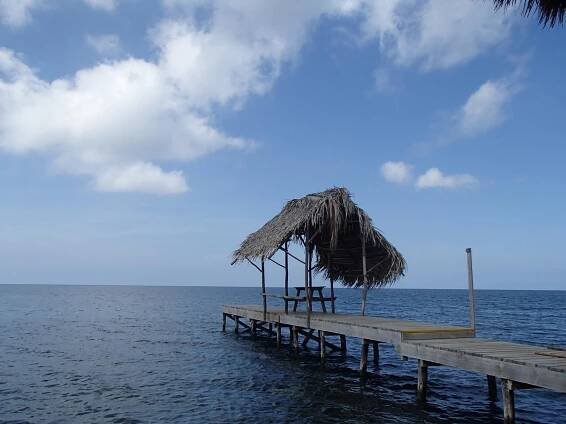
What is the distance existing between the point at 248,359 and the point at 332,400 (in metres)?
6.68

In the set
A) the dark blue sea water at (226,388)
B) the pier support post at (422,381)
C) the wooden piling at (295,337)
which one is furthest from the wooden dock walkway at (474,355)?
the wooden piling at (295,337)

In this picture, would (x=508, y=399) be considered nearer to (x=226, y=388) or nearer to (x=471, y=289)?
(x=471, y=289)

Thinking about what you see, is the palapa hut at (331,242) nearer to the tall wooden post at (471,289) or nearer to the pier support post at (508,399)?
the tall wooden post at (471,289)

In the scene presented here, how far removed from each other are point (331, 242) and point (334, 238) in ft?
0.66

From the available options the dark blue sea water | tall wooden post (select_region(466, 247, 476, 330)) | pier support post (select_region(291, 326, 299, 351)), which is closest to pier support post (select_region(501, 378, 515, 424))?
the dark blue sea water

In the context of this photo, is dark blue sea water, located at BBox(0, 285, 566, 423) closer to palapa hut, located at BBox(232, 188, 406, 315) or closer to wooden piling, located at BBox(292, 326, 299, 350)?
wooden piling, located at BBox(292, 326, 299, 350)

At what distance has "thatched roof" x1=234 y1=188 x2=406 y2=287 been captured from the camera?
17094 mm

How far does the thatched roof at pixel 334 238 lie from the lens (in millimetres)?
17094

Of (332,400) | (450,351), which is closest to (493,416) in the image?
(450,351)

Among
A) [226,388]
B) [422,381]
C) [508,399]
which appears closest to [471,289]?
[422,381]

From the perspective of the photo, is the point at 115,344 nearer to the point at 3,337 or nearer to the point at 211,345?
the point at 211,345

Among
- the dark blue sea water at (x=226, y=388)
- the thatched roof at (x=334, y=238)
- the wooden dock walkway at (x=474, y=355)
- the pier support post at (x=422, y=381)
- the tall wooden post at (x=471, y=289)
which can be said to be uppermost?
the thatched roof at (x=334, y=238)

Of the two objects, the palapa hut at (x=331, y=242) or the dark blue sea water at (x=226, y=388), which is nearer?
the dark blue sea water at (x=226, y=388)

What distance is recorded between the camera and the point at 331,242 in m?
17.5
